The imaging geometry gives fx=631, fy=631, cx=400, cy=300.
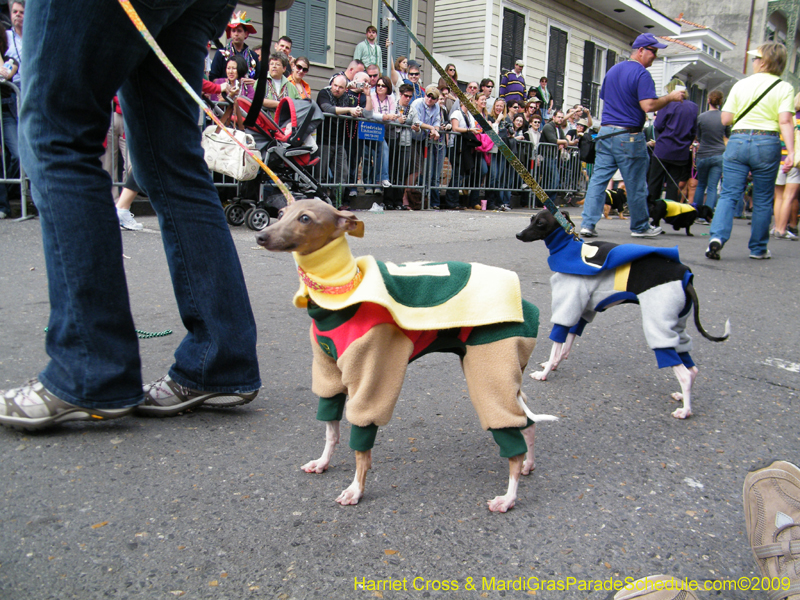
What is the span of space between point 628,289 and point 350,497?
1.65m

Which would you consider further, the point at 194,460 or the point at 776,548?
the point at 194,460

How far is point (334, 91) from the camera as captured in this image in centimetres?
Answer: 943

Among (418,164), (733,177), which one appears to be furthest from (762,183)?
(418,164)

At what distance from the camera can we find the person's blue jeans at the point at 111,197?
193cm

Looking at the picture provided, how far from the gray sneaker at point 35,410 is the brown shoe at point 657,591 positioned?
170 cm

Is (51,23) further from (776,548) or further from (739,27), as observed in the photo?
(739,27)

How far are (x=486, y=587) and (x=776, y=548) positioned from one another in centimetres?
70

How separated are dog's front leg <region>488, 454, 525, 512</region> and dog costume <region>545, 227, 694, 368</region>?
118 cm

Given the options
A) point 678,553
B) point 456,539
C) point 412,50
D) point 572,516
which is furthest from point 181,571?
point 412,50

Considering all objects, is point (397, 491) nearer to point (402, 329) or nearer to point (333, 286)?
point (402, 329)

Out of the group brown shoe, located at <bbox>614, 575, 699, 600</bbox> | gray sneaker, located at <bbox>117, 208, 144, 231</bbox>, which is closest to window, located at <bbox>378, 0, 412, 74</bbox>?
gray sneaker, located at <bbox>117, 208, 144, 231</bbox>

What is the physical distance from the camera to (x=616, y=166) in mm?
7730

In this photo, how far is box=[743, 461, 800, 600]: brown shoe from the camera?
4.82 ft

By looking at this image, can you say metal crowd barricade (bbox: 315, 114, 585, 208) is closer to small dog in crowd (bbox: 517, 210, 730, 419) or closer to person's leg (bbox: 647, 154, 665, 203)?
person's leg (bbox: 647, 154, 665, 203)
